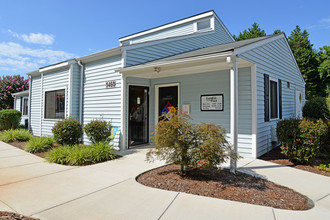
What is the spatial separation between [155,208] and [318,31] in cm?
3032

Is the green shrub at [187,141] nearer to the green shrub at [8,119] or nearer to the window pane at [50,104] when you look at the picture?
the window pane at [50,104]

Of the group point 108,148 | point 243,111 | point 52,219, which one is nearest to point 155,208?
point 52,219

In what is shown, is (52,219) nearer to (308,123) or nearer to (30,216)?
(30,216)


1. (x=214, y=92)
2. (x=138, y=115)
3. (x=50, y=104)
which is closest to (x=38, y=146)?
(x=138, y=115)

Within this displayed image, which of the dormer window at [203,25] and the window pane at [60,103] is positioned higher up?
the dormer window at [203,25]

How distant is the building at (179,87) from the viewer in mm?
5711

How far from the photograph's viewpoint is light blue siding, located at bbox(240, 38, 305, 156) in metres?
5.88

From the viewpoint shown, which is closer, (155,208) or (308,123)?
(155,208)

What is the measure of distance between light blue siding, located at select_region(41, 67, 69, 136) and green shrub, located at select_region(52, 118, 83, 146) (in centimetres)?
197

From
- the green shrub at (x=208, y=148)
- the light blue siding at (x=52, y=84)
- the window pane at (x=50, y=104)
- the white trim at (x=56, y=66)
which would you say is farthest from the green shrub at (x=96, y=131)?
the window pane at (x=50, y=104)

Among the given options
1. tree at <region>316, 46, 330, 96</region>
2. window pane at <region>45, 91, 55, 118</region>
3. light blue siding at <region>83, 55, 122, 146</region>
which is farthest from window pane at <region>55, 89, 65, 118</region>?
tree at <region>316, 46, 330, 96</region>

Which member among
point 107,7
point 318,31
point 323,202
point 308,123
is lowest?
point 323,202

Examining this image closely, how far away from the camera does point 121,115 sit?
6812 mm

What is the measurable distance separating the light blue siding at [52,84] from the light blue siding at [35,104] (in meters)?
0.68
